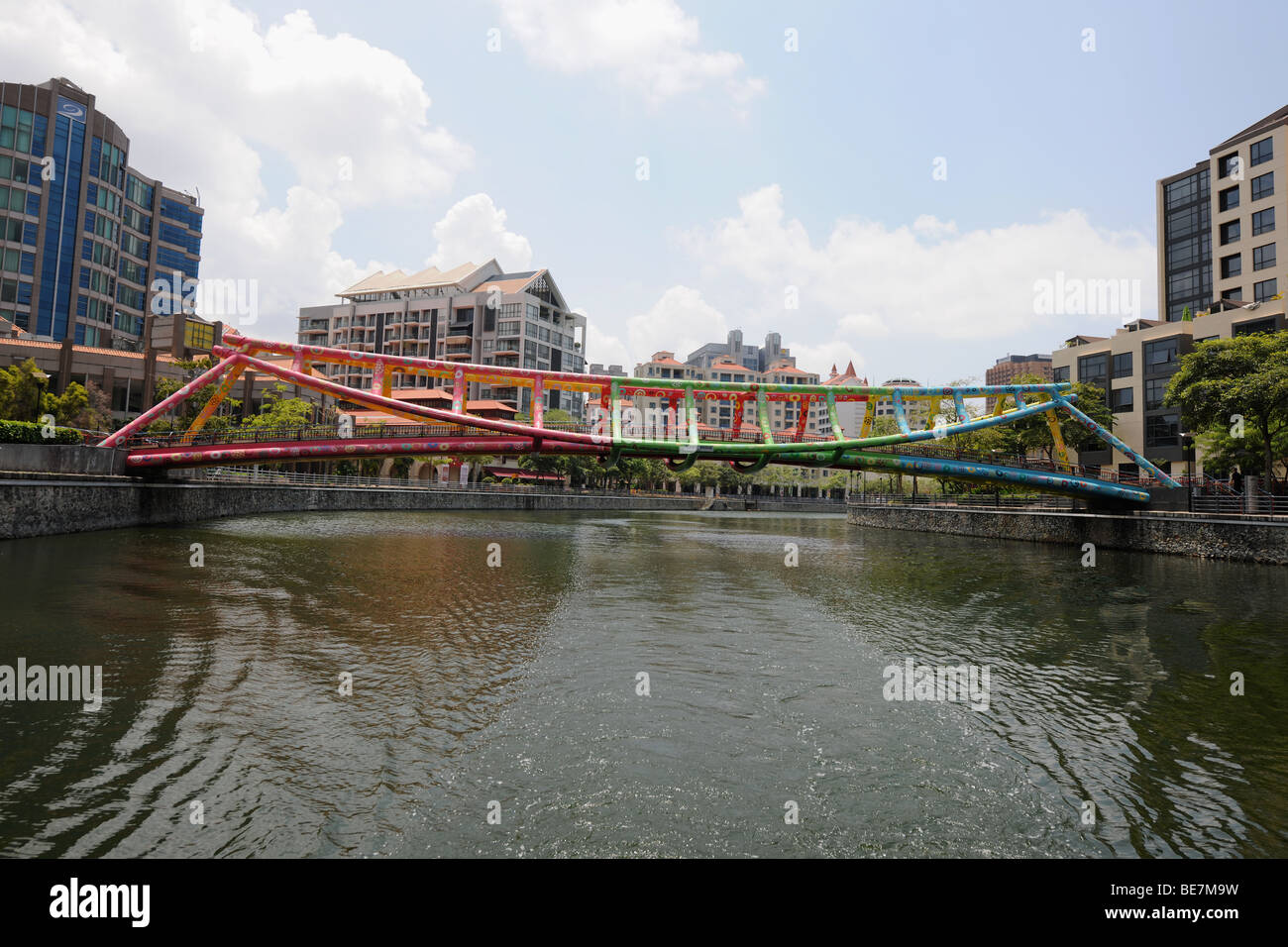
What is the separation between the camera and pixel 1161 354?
A: 56969 millimetres

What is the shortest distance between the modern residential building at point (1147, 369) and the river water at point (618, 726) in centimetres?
4481

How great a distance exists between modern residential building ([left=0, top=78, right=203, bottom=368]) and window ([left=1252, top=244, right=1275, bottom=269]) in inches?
3979

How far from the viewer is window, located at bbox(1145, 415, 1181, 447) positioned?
55656mm

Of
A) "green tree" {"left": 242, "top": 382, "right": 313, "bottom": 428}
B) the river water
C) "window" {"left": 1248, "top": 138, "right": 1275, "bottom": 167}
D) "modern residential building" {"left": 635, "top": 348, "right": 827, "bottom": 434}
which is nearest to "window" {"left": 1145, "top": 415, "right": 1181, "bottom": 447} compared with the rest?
"window" {"left": 1248, "top": 138, "right": 1275, "bottom": 167}

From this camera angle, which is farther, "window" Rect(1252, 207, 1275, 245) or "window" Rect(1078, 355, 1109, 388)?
"window" Rect(1078, 355, 1109, 388)

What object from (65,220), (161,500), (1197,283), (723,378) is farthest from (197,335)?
(723,378)

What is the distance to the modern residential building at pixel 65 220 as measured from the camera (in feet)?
228

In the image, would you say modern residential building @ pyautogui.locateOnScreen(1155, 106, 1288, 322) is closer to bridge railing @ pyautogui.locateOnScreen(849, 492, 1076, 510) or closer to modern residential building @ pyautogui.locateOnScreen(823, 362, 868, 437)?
bridge railing @ pyautogui.locateOnScreen(849, 492, 1076, 510)

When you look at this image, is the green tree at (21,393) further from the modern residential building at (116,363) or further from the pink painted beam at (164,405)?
the pink painted beam at (164,405)

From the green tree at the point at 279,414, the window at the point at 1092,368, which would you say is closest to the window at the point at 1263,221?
the window at the point at 1092,368

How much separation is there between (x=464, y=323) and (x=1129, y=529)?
99.3 m
